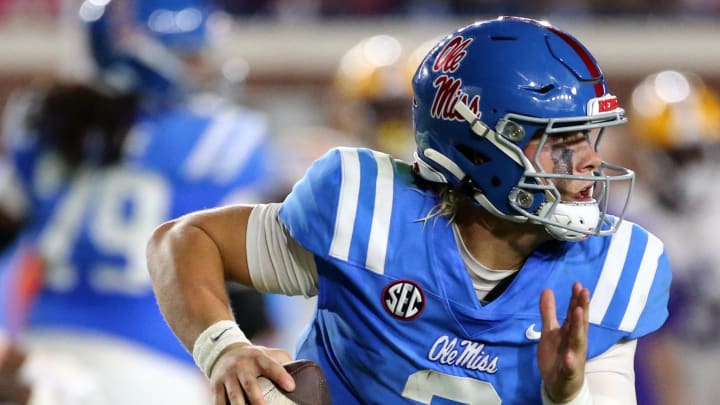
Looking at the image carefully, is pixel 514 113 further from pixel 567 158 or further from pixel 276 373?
pixel 276 373

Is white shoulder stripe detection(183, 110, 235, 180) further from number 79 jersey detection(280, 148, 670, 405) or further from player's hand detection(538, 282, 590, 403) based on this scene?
player's hand detection(538, 282, 590, 403)

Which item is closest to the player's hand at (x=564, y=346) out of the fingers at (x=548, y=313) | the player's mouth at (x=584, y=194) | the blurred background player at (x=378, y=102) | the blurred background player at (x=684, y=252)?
the fingers at (x=548, y=313)

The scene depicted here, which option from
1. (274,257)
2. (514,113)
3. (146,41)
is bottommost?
(274,257)

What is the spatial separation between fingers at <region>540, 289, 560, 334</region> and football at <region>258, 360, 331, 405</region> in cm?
40

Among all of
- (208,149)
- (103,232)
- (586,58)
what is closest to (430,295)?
(586,58)

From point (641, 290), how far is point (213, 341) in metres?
0.80

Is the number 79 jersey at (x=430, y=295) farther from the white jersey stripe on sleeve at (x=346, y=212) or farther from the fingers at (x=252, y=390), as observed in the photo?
the fingers at (x=252, y=390)

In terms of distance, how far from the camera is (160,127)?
422 centimetres

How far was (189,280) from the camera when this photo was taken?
2.52m

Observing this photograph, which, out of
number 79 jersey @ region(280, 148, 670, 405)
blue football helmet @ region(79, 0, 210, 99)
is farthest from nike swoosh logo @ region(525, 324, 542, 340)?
blue football helmet @ region(79, 0, 210, 99)

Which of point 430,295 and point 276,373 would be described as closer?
point 276,373

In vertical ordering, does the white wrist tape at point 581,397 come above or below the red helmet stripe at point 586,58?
below

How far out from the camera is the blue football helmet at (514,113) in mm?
2512

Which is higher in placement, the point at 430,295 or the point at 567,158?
the point at 567,158
